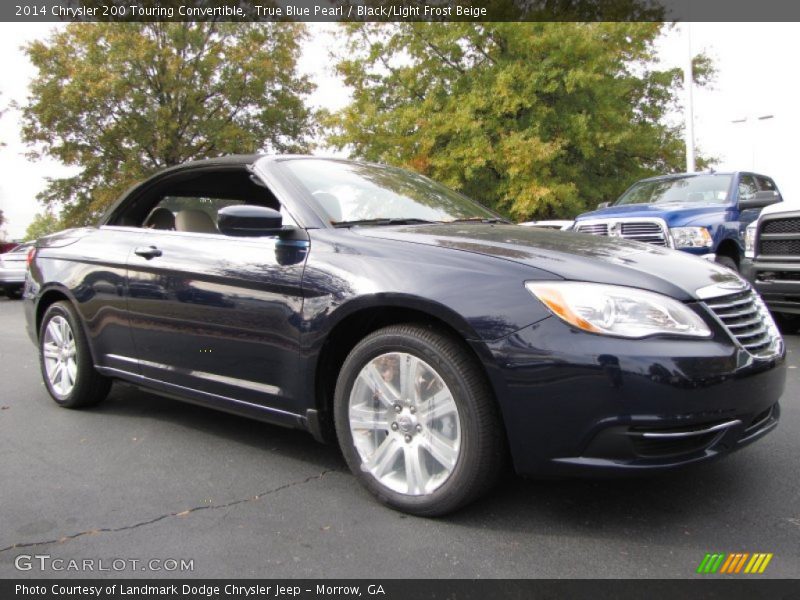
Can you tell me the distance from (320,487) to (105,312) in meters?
1.88

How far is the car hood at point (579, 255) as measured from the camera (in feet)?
8.76

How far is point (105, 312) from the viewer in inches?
167

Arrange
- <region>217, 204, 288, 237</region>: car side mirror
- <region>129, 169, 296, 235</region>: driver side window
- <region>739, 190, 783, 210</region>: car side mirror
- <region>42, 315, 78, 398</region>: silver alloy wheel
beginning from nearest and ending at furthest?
<region>217, 204, 288, 237</region>: car side mirror, <region>129, 169, 296, 235</region>: driver side window, <region>42, 315, 78, 398</region>: silver alloy wheel, <region>739, 190, 783, 210</region>: car side mirror

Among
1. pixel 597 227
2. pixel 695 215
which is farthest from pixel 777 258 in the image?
pixel 597 227

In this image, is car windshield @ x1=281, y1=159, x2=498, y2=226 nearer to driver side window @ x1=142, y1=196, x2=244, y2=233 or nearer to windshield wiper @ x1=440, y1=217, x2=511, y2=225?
windshield wiper @ x1=440, y1=217, x2=511, y2=225

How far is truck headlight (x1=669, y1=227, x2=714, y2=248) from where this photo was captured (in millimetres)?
7883

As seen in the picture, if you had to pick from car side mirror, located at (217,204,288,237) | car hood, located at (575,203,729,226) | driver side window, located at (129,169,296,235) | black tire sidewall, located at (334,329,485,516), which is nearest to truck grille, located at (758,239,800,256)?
car hood, located at (575,203,729,226)

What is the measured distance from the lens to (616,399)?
2447 mm

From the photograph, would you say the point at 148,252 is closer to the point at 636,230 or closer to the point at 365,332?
the point at 365,332

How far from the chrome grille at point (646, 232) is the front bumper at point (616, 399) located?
5.55 m

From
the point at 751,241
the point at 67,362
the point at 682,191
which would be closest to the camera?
the point at 67,362

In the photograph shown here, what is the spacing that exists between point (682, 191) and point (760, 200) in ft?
3.09
